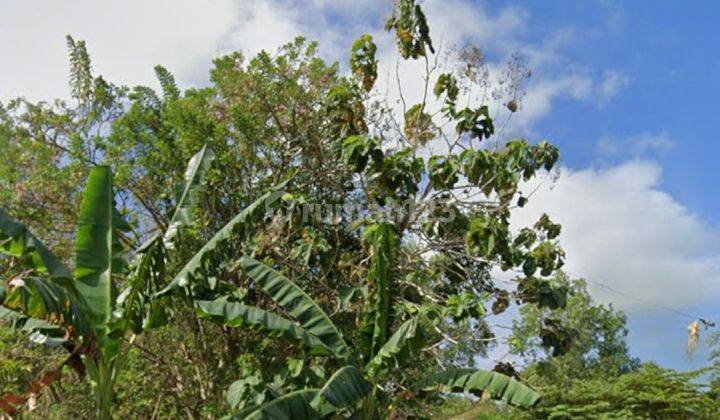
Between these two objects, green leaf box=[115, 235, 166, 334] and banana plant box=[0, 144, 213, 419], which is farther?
green leaf box=[115, 235, 166, 334]

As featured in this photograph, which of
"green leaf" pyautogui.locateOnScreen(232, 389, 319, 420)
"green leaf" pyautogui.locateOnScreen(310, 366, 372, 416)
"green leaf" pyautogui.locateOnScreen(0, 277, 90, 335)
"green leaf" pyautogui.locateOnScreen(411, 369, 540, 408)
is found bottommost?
"green leaf" pyautogui.locateOnScreen(0, 277, 90, 335)

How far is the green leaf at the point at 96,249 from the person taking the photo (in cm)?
654

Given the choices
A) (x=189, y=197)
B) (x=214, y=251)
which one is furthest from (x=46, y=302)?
(x=189, y=197)

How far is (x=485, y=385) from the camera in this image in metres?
7.37

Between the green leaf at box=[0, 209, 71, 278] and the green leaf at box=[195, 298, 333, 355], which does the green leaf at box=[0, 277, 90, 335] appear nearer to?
the green leaf at box=[0, 209, 71, 278]

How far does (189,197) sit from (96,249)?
3.76 ft

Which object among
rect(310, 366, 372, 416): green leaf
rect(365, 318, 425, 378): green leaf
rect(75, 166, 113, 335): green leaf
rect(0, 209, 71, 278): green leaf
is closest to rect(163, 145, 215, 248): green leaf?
rect(75, 166, 113, 335): green leaf

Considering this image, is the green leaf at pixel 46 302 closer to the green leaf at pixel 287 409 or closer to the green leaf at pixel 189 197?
the green leaf at pixel 189 197

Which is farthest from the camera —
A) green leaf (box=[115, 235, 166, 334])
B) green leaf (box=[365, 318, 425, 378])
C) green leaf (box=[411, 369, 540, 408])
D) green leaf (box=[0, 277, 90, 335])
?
green leaf (box=[411, 369, 540, 408])

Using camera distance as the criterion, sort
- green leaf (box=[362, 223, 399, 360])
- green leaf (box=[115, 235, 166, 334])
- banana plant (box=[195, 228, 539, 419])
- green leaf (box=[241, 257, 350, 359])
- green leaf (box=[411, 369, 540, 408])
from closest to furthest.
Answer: banana plant (box=[195, 228, 539, 419])
green leaf (box=[115, 235, 166, 334])
green leaf (box=[411, 369, 540, 408])
green leaf (box=[241, 257, 350, 359])
green leaf (box=[362, 223, 399, 360])

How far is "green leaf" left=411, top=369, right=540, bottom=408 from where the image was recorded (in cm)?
711

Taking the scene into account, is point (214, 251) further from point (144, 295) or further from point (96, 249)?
point (96, 249)

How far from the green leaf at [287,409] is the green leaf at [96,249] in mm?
1615

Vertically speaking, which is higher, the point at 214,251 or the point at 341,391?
the point at 214,251
